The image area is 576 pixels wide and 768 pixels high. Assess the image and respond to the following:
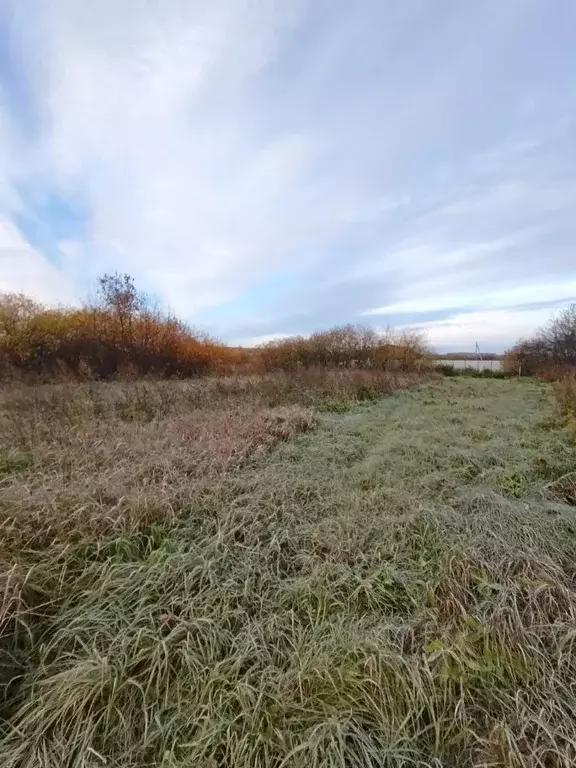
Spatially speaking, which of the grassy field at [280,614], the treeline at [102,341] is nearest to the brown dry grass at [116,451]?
the grassy field at [280,614]

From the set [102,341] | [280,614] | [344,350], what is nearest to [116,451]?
[280,614]

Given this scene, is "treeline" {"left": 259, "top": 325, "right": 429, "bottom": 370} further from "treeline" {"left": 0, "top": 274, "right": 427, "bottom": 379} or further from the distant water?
the distant water

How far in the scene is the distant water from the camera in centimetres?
2133

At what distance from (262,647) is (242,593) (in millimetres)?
356

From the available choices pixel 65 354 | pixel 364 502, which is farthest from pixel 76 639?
pixel 65 354

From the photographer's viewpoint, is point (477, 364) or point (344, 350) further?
Answer: point (477, 364)

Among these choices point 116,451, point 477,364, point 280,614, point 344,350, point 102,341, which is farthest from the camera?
point 477,364

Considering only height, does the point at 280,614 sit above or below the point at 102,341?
below

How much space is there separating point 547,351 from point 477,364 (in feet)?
11.9

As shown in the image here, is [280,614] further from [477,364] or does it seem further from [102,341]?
[477,364]

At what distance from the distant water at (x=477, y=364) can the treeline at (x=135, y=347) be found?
3142 mm

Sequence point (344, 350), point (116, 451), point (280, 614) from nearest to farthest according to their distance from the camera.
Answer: point (280, 614), point (116, 451), point (344, 350)

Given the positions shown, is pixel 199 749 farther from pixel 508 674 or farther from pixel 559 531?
pixel 559 531

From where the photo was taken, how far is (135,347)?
47.3 feet
